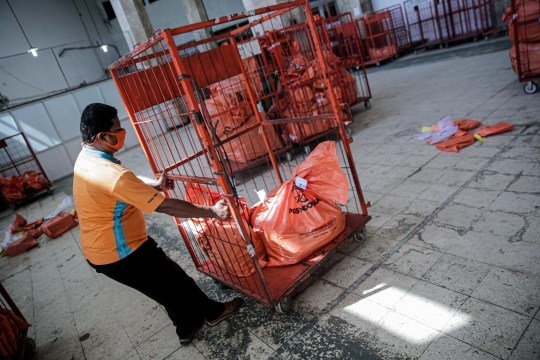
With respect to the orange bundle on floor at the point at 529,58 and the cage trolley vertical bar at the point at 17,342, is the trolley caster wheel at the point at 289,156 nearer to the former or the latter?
the orange bundle on floor at the point at 529,58

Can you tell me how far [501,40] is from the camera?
1032cm

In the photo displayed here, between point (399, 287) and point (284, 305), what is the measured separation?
2.74ft

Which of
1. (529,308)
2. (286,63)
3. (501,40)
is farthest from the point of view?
(501,40)

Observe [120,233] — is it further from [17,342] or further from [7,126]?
[7,126]

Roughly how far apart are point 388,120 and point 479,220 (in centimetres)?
386

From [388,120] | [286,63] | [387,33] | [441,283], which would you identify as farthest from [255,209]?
[387,33]

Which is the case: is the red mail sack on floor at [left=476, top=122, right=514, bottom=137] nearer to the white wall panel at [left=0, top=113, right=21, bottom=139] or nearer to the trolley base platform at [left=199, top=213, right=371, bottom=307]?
the trolley base platform at [left=199, top=213, right=371, bottom=307]

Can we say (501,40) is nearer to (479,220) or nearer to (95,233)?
(479,220)

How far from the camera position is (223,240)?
8.66 feet

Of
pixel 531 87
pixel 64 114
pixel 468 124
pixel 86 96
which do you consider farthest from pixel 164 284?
pixel 86 96

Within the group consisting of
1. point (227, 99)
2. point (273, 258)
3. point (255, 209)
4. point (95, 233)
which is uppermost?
point (227, 99)

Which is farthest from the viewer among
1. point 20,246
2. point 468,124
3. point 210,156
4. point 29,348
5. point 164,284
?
point 20,246

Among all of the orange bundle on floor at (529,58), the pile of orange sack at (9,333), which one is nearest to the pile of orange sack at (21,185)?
the pile of orange sack at (9,333)

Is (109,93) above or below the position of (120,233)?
above
